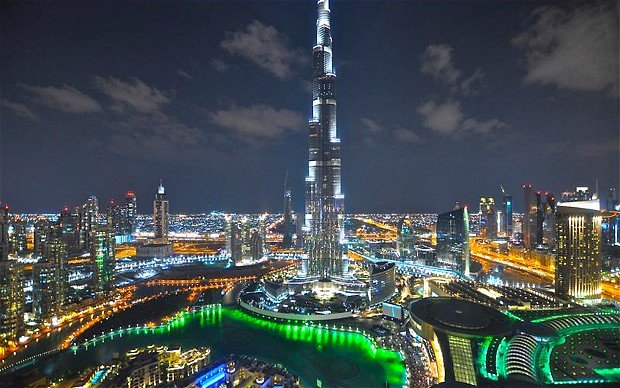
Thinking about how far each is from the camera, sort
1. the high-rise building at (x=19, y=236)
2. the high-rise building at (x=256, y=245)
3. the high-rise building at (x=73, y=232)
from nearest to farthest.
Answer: the high-rise building at (x=19, y=236)
the high-rise building at (x=73, y=232)
the high-rise building at (x=256, y=245)

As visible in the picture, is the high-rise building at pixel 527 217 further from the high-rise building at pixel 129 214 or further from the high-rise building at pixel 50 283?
the high-rise building at pixel 129 214

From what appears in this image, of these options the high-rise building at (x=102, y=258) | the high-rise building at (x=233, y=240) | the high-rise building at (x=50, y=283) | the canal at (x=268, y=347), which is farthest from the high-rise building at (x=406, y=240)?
the high-rise building at (x=50, y=283)

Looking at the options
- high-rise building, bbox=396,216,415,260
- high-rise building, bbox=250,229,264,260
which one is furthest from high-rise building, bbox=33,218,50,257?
high-rise building, bbox=396,216,415,260

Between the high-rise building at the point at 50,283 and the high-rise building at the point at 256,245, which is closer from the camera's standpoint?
the high-rise building at the point at 50,283

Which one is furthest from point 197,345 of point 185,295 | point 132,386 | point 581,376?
point 581,376

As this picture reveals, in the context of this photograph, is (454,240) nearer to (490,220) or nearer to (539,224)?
(539,224)

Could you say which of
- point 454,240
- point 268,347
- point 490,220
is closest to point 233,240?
point 268,347
